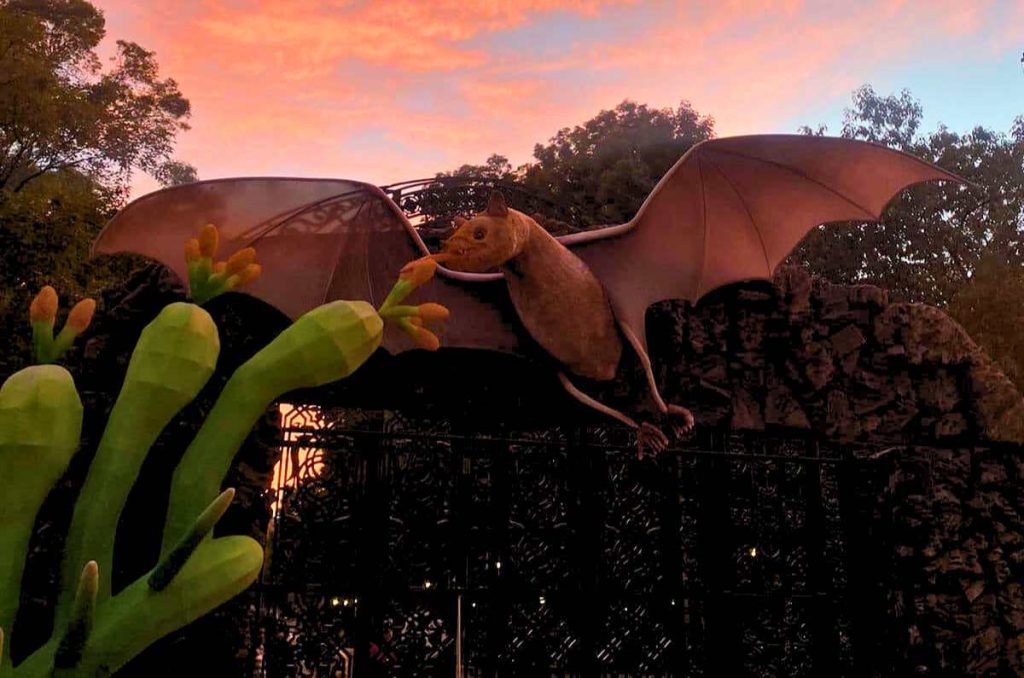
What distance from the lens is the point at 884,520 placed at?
4.44m

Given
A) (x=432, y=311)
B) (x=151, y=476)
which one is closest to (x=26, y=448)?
(x=432, y=311)

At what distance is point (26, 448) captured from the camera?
2.02 metres

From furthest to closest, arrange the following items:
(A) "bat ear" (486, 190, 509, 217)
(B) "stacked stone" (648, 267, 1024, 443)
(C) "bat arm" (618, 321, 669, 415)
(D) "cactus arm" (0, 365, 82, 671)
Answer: (B) "stacked stone" (648, 267, 1024, 443) → (C) "bat arm" (618, 321, 669, 415) → (A) "bat ear" (486, 190, 509, 217) → (D) "cactus arm" (0, 365, 82, 671)

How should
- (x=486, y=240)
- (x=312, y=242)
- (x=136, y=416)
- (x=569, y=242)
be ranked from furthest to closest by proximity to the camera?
(x=569, y=242) < (x=312, y=242) < (x=486, y=240) < (x=136, y=416)

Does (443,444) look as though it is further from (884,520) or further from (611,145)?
(611,145)

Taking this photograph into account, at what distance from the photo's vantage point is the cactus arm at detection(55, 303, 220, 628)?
2162mm

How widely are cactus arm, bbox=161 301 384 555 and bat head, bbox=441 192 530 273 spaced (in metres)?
1.18

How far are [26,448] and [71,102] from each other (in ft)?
36.8

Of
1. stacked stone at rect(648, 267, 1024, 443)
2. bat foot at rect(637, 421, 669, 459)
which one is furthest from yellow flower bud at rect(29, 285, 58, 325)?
stacked stone at rect(648, 267, 1024, 443)

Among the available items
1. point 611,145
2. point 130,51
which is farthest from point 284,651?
point 130,51

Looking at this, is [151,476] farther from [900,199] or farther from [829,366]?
[900,199]

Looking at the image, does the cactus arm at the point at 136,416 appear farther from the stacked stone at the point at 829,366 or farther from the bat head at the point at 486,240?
the stacked stone at the point at 829,366

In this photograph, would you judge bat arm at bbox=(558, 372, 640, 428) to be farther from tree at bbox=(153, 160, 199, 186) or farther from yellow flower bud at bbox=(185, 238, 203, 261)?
tree at bbox=(153, 160, 199, 186)

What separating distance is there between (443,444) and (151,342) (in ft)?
7.48
